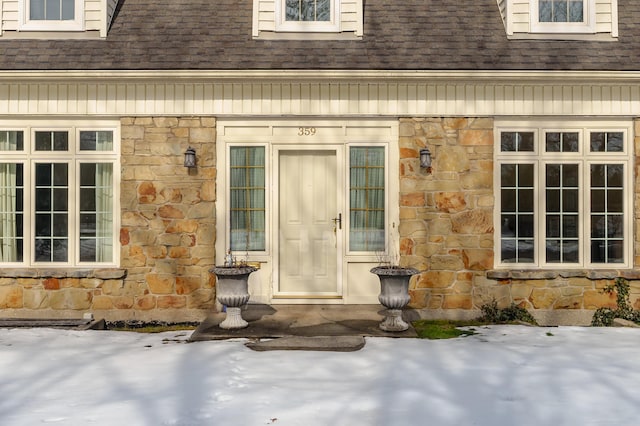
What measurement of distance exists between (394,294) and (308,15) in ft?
13.9

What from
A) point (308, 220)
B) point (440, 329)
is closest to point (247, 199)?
point (308, 220)

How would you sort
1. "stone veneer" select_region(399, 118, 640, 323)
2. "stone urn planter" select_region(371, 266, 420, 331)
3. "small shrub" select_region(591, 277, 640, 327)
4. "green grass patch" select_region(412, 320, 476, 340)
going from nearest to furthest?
"stone urn planter" select_region(371, 266, 420, 331)
"green grass patch" select_region(412, 320, 476, 340)
"small shrub" select_region(591, 277, 640, 327)
"stone veneer" select_region(399, 118, 640, 323)

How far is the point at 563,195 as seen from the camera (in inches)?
283

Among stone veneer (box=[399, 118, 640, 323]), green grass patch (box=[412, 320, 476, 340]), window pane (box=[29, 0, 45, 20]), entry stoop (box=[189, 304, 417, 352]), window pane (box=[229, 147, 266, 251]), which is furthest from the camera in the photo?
window pane (box=[29, 0, 45, 20])

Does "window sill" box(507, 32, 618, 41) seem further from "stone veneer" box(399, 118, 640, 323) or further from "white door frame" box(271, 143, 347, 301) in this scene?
"white door frame" box(271, 143, 347, 301)

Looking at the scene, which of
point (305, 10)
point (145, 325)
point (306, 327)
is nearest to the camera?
point (306, 327)

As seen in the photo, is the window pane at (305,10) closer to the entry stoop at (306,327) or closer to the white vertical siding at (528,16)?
the white vertical siding at (528,16)

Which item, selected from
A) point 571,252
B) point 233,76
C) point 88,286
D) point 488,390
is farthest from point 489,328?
point 88,286

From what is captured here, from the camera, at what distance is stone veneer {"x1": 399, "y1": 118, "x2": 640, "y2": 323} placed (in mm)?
7098

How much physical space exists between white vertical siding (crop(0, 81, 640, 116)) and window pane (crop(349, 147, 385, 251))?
0.64 metres

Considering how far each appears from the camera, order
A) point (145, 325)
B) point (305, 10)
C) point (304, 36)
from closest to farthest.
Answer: point (145, 325)
point (304, 36)
point (305, 10)


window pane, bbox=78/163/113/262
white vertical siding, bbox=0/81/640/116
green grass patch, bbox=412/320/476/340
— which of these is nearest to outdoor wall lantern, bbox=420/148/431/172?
white vertical siding, bbox=0/81/640/116

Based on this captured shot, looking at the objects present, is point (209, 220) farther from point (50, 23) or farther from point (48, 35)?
point (50, 23)

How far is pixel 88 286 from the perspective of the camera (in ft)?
23.2
